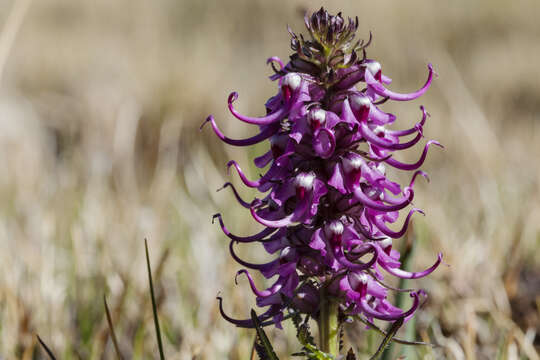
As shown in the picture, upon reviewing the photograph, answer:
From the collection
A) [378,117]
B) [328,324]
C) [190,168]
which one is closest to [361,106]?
[378,117]

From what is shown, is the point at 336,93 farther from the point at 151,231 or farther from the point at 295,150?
the point at 151,231

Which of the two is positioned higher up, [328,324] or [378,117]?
[378,117]

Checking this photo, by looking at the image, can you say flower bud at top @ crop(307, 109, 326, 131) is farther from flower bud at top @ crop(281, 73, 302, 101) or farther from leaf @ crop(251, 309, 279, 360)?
leaf @ crop(251, 309, 279, 360)

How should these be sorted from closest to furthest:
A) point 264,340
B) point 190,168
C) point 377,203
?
point 377,203 → point 264,340 → point 190,168

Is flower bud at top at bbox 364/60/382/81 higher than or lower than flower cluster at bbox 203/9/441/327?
higher

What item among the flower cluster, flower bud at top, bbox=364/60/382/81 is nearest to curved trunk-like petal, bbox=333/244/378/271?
the flower cluster

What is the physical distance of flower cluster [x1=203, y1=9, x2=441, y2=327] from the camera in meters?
1.60

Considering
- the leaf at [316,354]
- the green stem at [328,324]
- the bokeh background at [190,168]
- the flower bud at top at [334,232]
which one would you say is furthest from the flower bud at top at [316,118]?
the bokeh background at [190,168]

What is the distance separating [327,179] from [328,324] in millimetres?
373

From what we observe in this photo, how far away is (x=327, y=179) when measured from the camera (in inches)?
65.2

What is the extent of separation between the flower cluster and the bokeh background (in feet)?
2.87

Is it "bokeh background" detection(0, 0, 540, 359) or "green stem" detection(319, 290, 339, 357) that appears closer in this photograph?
"green stem" detection(319, 290, 339, 357)

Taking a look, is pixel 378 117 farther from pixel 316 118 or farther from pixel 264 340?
pixel 264 340

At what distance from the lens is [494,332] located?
9.74ft
